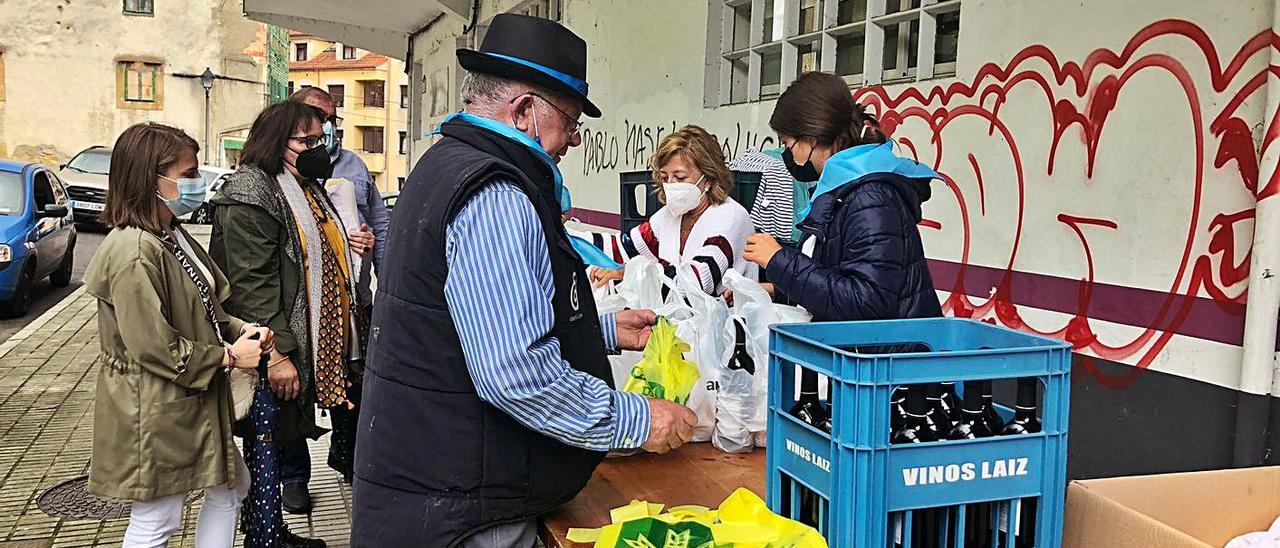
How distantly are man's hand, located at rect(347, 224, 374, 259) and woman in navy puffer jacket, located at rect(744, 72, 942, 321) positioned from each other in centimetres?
235

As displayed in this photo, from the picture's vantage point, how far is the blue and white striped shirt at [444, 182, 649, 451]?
1.88 m

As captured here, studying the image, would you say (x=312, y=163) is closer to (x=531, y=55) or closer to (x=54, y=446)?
(x=531, y=55)

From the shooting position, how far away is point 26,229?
10.4m

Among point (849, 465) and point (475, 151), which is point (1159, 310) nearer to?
point (849, 465)

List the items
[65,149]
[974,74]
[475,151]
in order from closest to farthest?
[475,151]
[974,74]
[65,149]

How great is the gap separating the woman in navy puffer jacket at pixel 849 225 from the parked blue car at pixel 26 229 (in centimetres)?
966

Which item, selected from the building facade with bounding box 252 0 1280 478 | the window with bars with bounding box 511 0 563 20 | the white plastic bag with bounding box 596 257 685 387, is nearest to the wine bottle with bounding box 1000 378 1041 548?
the white plastic bag with bounding box 596 257 685 387

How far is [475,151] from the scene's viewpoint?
79.7 inches

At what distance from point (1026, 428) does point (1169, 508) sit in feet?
1.74

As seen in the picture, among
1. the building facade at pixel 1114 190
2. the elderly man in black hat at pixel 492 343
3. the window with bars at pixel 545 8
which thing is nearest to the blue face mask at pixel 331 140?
the building facade at pixel 1114 190

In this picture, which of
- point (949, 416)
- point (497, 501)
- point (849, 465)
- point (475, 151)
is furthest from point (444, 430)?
point (949, 416)

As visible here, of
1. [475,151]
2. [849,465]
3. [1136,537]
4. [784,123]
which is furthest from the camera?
[784,123]

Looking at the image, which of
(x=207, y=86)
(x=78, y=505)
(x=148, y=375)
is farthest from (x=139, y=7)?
(x=148, y=375)

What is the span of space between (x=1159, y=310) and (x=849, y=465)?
2401 mm
